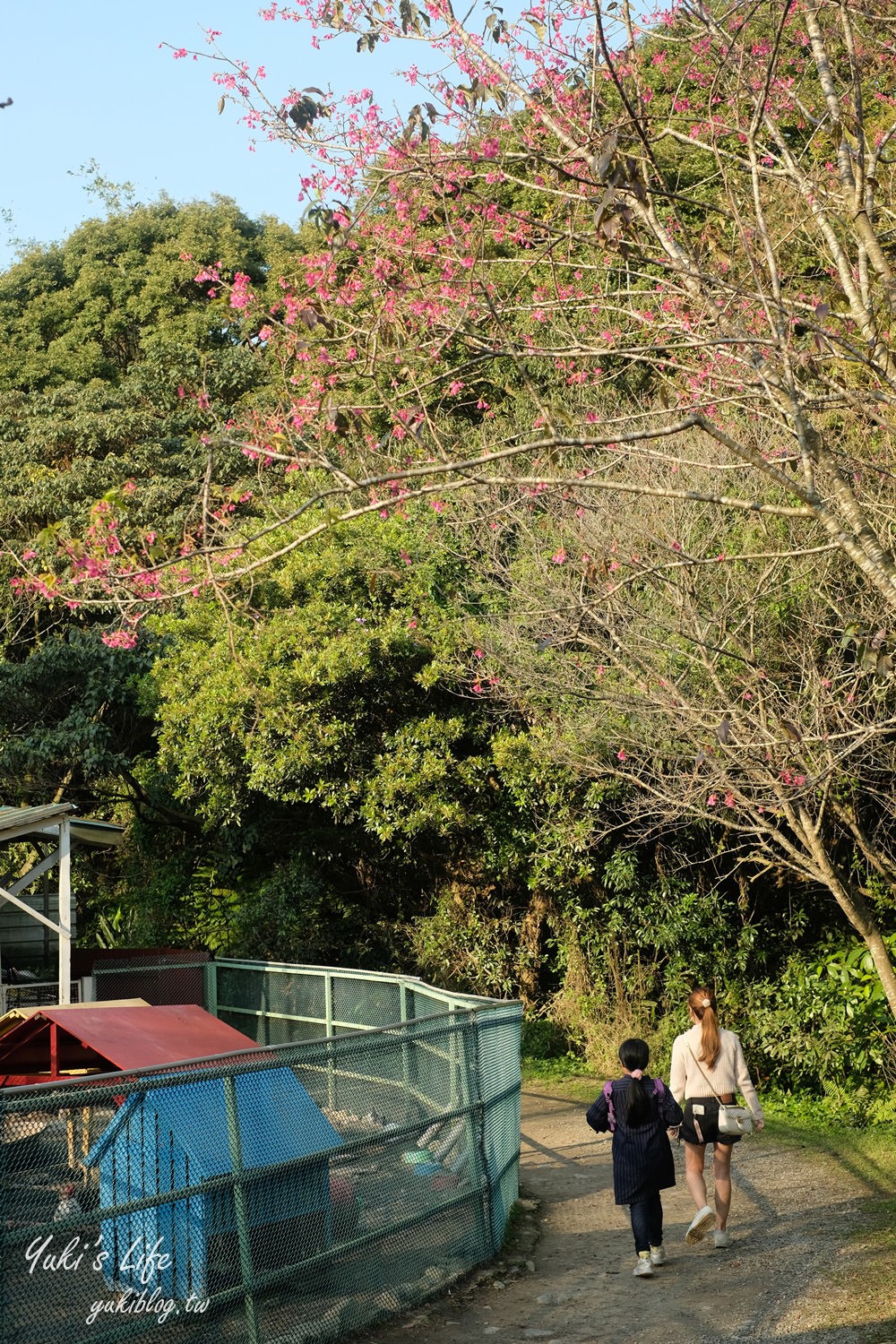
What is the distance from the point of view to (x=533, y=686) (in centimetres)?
1298

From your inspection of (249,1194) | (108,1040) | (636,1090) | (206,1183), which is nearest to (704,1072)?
(636,1090)

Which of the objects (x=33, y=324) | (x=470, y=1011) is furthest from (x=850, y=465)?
(x=33, y=324)

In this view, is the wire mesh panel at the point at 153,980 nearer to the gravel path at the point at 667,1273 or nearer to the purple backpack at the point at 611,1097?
the gravel path at the point at 667,1273

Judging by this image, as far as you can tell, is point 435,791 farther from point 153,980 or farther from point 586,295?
point 586,295

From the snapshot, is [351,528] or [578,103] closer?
[578,103]

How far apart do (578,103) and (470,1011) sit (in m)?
5.71

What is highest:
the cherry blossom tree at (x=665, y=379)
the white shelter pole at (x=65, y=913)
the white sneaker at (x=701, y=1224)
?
the cherry blossom tree at (x=665, y=379)

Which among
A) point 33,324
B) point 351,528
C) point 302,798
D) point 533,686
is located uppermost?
point 33,324

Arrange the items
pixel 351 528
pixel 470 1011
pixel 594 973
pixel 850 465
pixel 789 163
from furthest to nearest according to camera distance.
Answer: pixel 351 528 < pixel 594 973 < pixel 850 465 < pixel 470 1011 < pixel 789 163

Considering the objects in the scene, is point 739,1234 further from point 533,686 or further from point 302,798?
point 302,798

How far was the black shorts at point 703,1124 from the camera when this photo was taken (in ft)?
24.5

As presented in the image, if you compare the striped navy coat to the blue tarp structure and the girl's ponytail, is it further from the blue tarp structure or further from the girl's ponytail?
the blue tarp structure

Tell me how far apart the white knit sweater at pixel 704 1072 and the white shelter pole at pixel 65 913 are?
670 centimetres

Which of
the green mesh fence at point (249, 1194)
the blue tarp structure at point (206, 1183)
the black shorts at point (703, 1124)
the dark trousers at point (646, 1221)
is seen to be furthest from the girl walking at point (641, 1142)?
the blue tarp structure at point (206, 1183)
